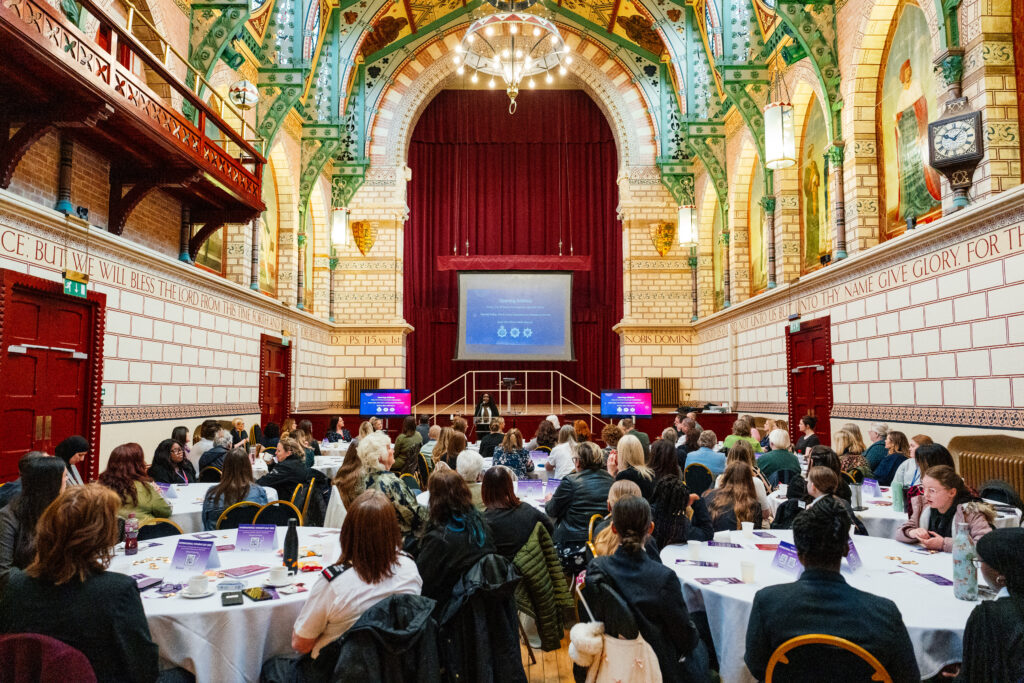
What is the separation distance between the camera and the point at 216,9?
10422 millimetres

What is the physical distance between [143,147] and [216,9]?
339cm

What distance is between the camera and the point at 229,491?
466 cm

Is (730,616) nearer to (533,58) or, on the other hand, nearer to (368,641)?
(368,641)

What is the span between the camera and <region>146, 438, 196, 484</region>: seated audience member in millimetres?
6285

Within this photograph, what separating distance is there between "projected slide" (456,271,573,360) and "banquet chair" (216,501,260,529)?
45.5 feet

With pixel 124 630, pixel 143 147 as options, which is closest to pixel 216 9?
pixel 143 147

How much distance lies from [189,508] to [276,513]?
120cm

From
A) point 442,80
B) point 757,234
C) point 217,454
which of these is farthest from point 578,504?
point 442,80

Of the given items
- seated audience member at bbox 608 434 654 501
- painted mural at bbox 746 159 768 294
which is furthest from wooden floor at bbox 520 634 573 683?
painted mural at bbox 746 159 768 294

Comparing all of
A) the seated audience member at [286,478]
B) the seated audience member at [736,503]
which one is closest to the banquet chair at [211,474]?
the seated audience member at [286,478]

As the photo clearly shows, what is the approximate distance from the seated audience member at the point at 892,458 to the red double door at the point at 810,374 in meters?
4.21

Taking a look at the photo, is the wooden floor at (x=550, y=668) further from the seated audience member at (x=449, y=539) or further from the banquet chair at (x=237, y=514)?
the banquet chair at (x=237, y=514)

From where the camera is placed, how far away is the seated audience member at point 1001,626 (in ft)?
6.74

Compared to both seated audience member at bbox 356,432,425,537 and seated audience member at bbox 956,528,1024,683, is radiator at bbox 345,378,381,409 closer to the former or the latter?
seated audience member at bbox 356,432,425,537
